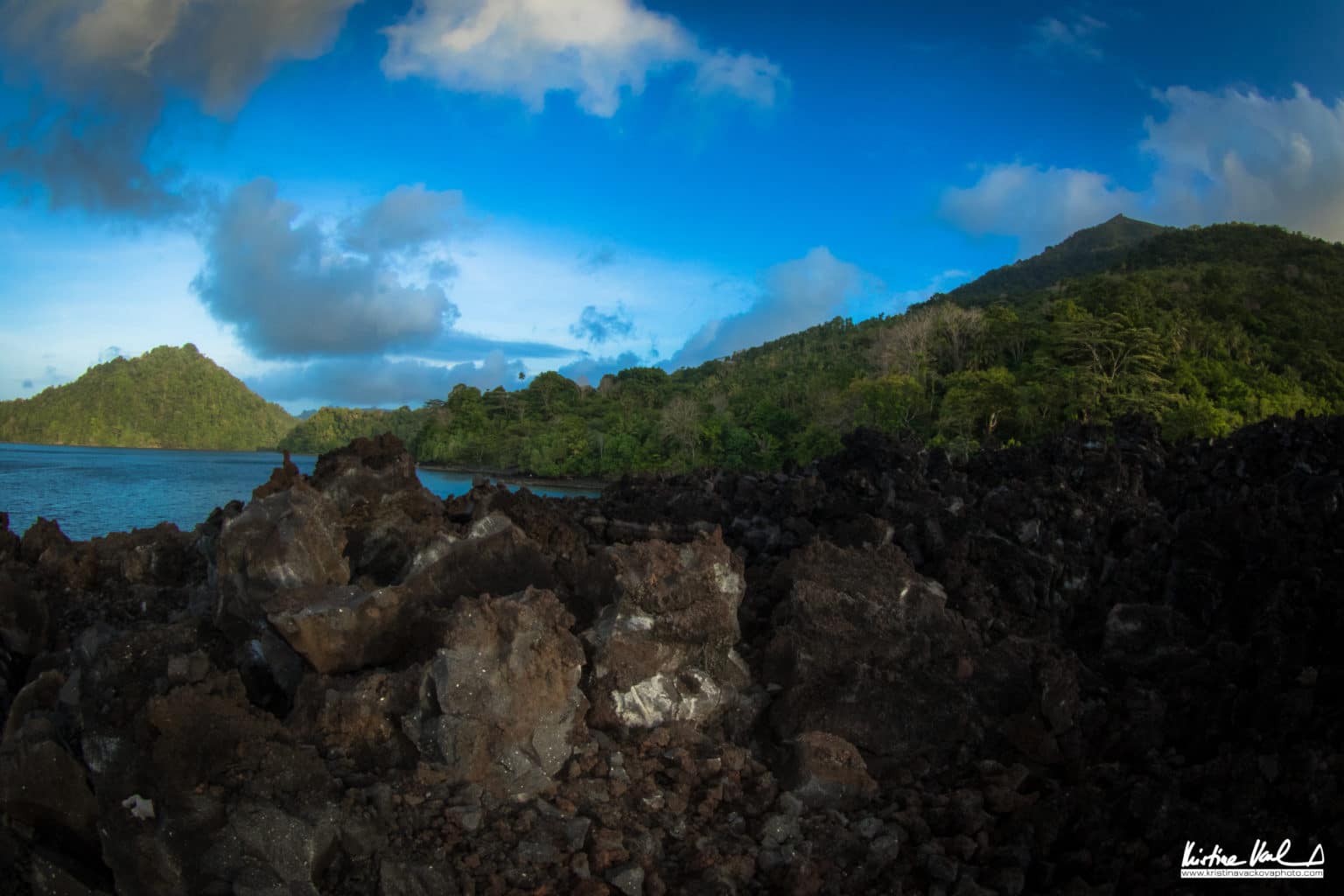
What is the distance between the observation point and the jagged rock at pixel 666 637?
668 centimetres

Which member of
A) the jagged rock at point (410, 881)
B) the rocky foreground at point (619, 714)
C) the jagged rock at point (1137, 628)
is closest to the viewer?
the jagged rock at point (410, 881)

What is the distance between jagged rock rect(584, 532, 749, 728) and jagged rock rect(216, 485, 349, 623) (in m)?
2.65

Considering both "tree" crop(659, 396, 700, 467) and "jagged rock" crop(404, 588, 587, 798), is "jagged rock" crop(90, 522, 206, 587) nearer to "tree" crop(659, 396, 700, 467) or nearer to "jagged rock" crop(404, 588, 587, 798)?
"jagged rock" crop(404, 588, 587, 798)

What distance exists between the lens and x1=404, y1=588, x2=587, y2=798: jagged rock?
5.59 meters

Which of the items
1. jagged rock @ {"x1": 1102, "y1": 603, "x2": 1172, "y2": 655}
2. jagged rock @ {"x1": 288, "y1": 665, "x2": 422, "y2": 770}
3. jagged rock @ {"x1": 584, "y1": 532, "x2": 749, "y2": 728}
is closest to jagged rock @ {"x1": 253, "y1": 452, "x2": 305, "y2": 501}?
jagged rock @ {"x1": 288, "y1": 665, "x2": 422, "y2": 770}

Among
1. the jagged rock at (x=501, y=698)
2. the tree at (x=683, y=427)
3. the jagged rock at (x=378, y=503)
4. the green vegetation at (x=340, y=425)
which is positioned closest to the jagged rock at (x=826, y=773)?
the jagged rock at (x=501, y=698)

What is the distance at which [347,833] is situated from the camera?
16.0 feet

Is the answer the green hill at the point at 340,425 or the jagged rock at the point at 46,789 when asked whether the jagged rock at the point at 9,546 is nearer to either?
the jagged rock at the point at 46,789

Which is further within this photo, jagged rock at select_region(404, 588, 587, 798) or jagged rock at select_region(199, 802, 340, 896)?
jagged rock at select_region(404, 588, 587, 798)

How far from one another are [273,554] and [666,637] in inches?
143

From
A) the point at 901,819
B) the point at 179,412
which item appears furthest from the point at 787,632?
the point at 179,412

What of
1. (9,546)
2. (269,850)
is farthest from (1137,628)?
(9,546)

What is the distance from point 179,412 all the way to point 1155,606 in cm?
14293

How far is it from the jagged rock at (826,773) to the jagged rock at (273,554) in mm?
4473
